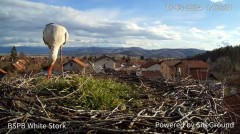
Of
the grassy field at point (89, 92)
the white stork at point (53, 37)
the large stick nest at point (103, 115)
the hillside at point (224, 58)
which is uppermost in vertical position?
the white stork at point (53, 37)

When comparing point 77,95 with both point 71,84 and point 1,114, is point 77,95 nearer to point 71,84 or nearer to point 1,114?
point 71,84

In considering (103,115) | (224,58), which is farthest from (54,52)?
(224,58)

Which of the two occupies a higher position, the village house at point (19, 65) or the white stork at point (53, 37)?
the white stork at point (53, 37)

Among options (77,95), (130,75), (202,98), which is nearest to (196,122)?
(202,98)

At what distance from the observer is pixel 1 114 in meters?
2.66

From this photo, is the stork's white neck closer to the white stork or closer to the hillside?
the white stork

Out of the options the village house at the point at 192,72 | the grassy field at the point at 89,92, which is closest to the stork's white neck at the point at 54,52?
the grassy field at the point at 89,92

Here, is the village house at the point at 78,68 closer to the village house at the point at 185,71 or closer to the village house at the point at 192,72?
the village house at the point at 185,71

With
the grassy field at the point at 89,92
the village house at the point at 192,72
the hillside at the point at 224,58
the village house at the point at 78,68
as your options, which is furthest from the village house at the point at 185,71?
the hillside at the point at 224,58

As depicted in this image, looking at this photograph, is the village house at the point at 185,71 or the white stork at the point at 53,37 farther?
the village house at the point at 185,71

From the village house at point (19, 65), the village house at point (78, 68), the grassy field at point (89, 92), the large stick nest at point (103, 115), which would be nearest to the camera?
the large stick nest at point (103, 115)

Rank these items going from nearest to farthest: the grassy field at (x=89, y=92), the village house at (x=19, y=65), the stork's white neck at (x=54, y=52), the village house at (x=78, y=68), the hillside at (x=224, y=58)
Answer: the grassy field at (x=89, y=92) → the stork's white neck at (x=54, y=52) → the village house at (x=78, y=68) → the village house at (x=19, y=65) → the hillside at (x=224, y=58)

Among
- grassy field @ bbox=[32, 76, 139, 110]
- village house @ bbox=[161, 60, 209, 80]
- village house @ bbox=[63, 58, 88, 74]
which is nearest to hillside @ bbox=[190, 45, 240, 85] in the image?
village house @ bbox=[161, 60, 209, 80]

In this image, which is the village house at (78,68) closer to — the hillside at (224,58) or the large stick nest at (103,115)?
the large stick nest at (103,115)
